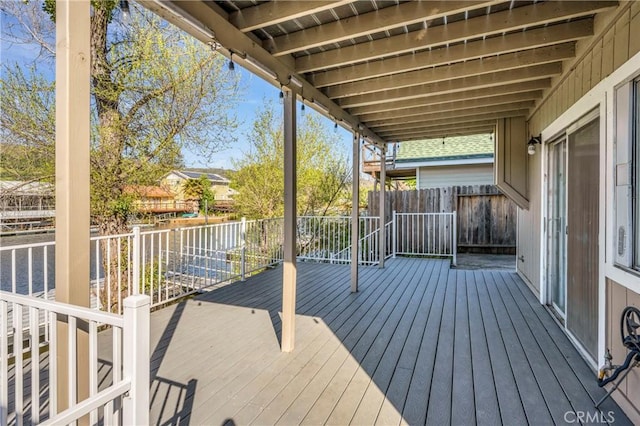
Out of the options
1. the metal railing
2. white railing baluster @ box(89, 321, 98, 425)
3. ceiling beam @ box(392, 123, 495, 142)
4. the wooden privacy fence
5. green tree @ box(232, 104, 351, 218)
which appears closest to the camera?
white railing baluster @ box(89, 321, 98, 425)

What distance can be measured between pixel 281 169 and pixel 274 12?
7688 millimetres

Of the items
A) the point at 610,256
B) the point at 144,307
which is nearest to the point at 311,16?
the point at 144,307

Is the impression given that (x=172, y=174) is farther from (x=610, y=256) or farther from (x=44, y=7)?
(x=610, y=256)

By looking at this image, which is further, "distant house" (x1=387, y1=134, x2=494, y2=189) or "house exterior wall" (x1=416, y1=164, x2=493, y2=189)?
"house exterior wall" (x1=416, y1=164, x2=493, y2=189)

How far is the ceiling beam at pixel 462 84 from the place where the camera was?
11.3 ft

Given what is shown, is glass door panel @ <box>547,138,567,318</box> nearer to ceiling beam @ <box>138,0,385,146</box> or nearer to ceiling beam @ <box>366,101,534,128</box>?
ceiling beam @ <box>366,101,534,128</box>

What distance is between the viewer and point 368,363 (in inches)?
109

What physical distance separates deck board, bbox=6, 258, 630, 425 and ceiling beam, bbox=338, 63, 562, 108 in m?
2.63

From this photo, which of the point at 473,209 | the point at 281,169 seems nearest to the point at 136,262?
the point at 281,169

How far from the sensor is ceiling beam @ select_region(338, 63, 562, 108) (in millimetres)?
3436

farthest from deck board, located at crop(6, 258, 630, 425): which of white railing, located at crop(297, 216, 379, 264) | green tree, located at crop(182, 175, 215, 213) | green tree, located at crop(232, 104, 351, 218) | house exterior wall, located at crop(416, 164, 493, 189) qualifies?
house exterior wall, located at crop(416, 164, 493, 189)

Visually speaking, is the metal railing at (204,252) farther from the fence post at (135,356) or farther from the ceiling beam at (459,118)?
the ceiling beam at (459,118)

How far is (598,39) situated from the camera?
2.53 m

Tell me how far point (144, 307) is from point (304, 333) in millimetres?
2469
